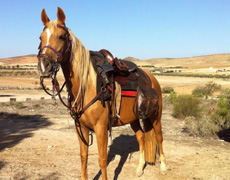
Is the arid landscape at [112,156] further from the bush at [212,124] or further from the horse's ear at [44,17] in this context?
the horse's ear at [44,17]

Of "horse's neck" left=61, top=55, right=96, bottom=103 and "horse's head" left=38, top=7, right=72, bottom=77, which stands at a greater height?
"horse's head" left=38, top=7, right=72, bottom=77

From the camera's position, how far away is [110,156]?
627 cm

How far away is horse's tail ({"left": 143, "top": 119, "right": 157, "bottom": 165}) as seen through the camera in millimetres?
5367

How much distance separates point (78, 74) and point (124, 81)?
0.96 m

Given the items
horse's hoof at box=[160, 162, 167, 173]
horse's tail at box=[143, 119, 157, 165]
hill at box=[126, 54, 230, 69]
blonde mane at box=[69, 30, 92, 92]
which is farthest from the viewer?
hill at box=[126, 54, 230, 69]

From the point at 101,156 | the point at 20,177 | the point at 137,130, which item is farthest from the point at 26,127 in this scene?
the point at 101,156

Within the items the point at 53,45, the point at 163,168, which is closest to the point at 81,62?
the point at 53,45

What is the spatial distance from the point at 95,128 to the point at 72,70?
95 cm

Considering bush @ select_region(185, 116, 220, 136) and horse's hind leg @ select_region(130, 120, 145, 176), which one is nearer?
horse's hind leg @ select_region(130, 120, 145, 176)

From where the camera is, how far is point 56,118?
11711 millimetres

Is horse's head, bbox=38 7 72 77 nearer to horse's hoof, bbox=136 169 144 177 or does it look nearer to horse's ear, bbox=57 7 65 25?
horse's ear, bbox=57 7 65 25

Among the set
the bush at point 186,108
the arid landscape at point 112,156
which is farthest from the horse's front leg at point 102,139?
the bush at point 186,108

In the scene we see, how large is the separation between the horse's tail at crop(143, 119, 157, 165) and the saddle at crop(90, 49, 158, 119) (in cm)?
73

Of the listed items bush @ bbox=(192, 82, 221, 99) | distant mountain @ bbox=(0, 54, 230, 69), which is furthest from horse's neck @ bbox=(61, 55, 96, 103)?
distant mountain @ bbox=(0, 54, 230, 69)
